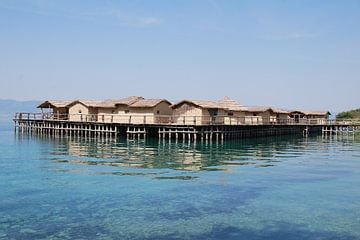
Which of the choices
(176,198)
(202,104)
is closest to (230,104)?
(202,104)

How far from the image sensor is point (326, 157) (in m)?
34.5

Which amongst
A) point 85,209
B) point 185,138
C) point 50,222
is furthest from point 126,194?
point 185,138

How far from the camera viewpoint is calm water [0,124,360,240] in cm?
1309

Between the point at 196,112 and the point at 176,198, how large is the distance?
2959 cm

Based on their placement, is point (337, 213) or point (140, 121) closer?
point (337, 213)

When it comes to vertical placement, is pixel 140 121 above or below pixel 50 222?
above

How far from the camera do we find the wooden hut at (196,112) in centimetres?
4625

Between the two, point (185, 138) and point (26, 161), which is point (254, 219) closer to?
point (26, 161)

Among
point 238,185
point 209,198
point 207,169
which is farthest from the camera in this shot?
point 207,169

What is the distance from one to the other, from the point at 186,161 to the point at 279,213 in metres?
14.5

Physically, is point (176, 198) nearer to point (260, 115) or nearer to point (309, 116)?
point (260, 115)

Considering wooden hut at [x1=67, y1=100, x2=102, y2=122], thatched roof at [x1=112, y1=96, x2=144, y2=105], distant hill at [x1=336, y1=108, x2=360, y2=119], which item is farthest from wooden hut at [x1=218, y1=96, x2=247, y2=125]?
distant hill at [x1=336, y1=108, x2=360, y2=119]

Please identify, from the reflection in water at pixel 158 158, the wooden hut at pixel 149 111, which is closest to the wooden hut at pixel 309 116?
the wooden hut at pixel 149 111

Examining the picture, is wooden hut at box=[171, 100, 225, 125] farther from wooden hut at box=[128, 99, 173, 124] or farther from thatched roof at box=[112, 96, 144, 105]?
thatched roof at box=[112, 96, 144, 105]
